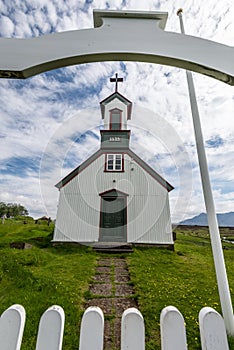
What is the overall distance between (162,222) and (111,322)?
Result: 581 centimetres

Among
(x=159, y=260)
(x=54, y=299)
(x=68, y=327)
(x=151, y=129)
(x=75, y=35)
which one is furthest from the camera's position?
(x=151, y=129)

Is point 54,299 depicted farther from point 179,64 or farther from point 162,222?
point 162,222

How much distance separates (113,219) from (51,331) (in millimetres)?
7241

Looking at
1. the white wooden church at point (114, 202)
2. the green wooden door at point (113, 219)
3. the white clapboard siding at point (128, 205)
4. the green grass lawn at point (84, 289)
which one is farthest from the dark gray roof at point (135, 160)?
the green grass lawn at point (84, 289)

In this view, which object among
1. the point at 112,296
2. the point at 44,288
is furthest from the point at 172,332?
the point at 44,288

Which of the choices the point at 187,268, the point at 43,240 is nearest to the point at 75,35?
the point at 187,268

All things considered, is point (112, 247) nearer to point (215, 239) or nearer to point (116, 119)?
point (215, 239)

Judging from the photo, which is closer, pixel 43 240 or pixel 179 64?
pixel 179 64

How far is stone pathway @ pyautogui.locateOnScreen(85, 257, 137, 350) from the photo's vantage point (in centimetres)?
189

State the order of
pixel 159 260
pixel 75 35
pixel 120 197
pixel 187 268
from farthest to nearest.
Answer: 1. pixel 120 197
2. pixel 159 260
3. pixel 187 268
4. pixel 75 35

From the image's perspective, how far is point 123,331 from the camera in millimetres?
682

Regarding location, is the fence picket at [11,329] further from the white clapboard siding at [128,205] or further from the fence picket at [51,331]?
the white clapboard siding at [128,205]

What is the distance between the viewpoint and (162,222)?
7586 mm

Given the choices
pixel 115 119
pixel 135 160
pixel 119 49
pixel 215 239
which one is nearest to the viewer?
pixel 119 49
